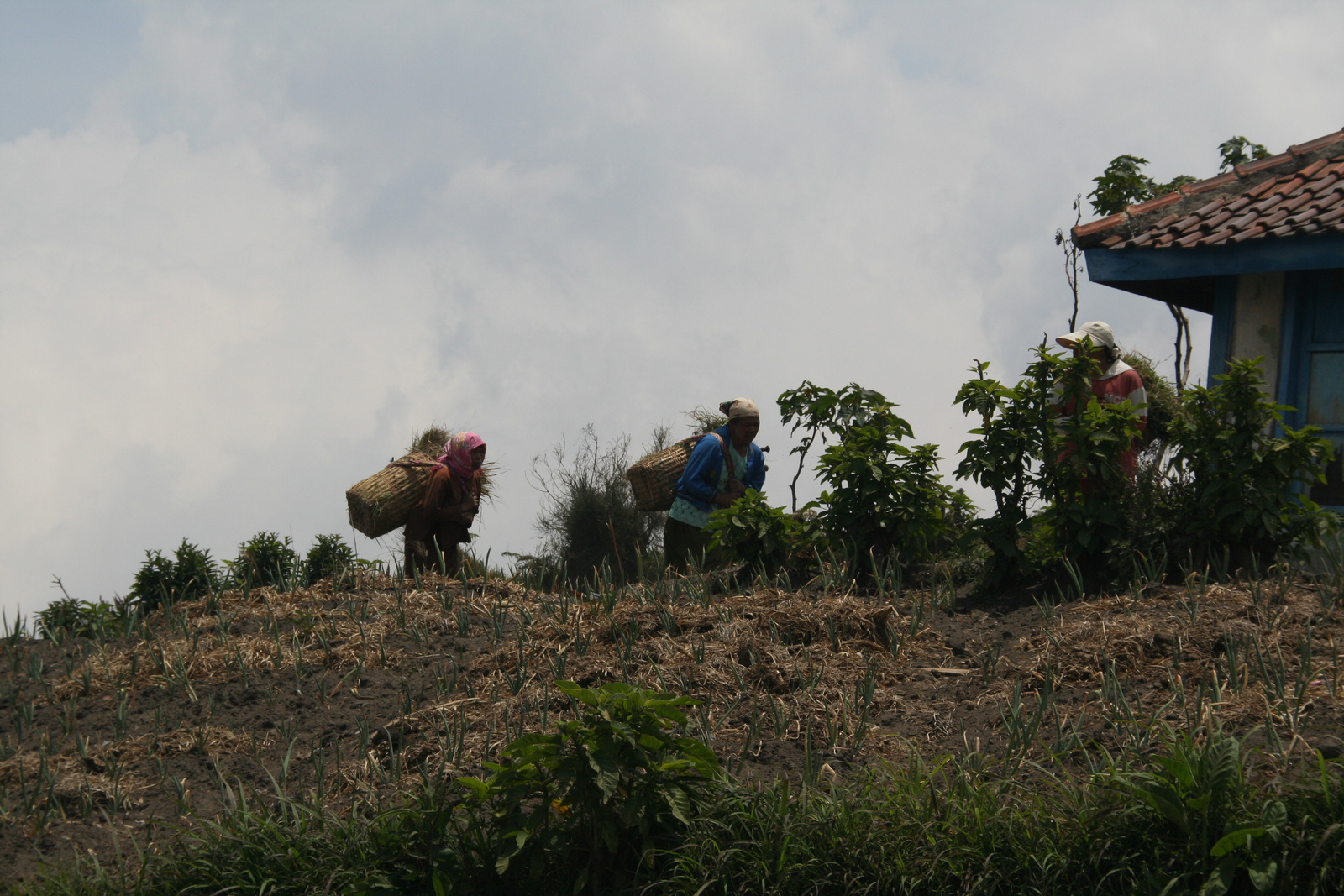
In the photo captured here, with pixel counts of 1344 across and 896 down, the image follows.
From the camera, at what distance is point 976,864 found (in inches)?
130

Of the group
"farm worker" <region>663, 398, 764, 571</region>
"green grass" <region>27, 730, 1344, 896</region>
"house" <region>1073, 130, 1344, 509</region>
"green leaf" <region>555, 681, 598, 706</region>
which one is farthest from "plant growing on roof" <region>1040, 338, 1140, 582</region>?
"green leaf" <region>555, 681, 598, 706</region>

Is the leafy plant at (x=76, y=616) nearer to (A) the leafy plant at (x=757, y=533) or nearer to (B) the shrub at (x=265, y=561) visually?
(B) the shrub at (x=265, y=561)

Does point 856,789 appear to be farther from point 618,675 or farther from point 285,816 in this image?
point 285,816

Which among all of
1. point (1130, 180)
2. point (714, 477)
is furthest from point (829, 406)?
point (1130, 180)

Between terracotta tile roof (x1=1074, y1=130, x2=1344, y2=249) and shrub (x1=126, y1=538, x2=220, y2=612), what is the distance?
23.3 feet

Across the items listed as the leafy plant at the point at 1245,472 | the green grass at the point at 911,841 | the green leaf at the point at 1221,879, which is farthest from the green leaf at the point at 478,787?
the leafy plant at the point at 1245,472

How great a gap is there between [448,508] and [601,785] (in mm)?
6010

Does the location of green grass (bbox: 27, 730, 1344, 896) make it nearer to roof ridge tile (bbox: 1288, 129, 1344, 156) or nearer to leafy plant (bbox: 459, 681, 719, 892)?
leafy plant (bbox: 459, 681, 719, 892)

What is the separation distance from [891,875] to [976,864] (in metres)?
0.25

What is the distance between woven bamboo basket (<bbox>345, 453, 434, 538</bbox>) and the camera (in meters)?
10.1

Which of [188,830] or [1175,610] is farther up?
[1175,610]

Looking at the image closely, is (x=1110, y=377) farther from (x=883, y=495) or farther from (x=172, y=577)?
(x=172, y=577)

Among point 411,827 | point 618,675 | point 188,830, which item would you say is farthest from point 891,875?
point 188,830

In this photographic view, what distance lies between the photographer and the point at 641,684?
493 centimetres
